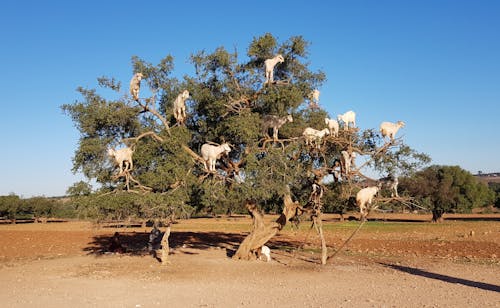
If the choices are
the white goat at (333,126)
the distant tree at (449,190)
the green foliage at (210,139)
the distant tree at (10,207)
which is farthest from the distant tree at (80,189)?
the distant tree at (10,207)

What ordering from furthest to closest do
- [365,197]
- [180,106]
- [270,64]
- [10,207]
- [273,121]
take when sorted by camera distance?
1. [10,207]
2. [273,121]
3. [180,106]
4. [270,64]
5. [365,197]

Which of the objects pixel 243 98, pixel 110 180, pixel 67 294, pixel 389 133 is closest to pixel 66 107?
pixel 110 180

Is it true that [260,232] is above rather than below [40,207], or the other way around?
below

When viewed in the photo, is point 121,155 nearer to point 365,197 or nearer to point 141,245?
point 365,197

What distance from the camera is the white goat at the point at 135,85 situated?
16325 mm

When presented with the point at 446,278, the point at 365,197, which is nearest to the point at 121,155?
the point at 365,197

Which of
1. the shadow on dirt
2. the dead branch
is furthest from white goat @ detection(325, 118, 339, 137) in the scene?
the shadow on dirt

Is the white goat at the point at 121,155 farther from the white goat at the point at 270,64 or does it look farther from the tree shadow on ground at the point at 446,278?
the tree shadow on ground at the point at 446,278

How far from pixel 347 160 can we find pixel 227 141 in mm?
4764

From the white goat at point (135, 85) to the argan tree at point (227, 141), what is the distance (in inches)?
12.1

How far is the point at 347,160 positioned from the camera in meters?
16.6

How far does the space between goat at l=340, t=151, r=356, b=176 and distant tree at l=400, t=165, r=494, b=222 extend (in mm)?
38618

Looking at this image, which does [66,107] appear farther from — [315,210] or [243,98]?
[315,210]

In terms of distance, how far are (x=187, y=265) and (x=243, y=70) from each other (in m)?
7.98
